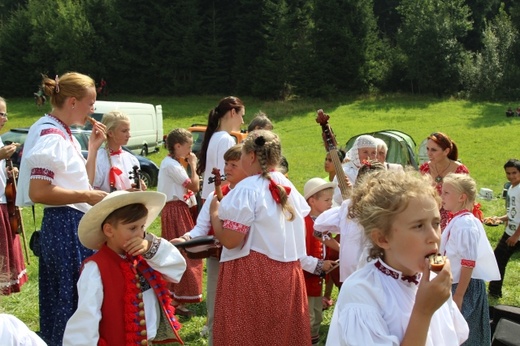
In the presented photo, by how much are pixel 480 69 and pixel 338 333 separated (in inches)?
1486

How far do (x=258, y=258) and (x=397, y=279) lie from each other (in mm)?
1471

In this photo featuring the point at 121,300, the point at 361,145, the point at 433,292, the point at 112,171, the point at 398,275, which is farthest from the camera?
the point at 361,145

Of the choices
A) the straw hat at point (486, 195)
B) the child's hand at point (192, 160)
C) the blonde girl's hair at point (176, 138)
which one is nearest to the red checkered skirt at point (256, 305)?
the blonde girl's hair at point (176, 138)

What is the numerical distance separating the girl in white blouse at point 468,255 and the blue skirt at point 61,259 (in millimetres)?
2450

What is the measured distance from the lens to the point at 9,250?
5.48 meters

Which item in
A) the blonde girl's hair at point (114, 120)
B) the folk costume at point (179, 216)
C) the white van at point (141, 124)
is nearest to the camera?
the blonde girl's hair at point (114, 120)

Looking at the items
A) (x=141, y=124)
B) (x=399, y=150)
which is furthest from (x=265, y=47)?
(x=399, y=150)

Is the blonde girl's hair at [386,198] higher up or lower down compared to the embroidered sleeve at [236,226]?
higher up

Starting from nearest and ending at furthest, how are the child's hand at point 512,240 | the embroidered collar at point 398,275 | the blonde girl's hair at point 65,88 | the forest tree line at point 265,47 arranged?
the embroidered collar at point 398,275 → the blonde girl's hair at point 65,88 → the child's hand at point 512,240 → the forest tree line at point 265,47

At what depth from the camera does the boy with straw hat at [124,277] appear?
2.71 m

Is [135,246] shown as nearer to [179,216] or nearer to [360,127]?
[179,216]

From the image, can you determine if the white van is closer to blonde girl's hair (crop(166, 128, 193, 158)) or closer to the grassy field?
the grassy field

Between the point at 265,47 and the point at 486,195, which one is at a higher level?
the point at 265,47

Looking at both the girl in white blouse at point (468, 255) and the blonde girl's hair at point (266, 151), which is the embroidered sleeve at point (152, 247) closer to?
the blonde girl's hair at point (266, 151)
